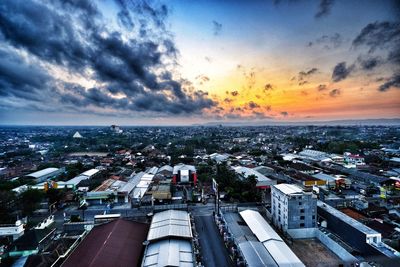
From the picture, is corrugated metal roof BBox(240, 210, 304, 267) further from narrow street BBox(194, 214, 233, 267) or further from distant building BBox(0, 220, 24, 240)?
distant building BBox(0, 220, 24, 240)

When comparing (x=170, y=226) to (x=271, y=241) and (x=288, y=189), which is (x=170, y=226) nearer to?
(x=271, y=241)

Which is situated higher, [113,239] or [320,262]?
[113,239]

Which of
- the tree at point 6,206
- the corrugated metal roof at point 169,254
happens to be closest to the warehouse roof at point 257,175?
the corrugated metal roof at point 169,254

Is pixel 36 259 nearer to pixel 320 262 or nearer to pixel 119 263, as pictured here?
pixel 119 263

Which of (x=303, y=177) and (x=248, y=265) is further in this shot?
(x=303, y=177)

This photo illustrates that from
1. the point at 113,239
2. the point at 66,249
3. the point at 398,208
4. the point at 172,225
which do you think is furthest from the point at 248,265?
the point at 398,208

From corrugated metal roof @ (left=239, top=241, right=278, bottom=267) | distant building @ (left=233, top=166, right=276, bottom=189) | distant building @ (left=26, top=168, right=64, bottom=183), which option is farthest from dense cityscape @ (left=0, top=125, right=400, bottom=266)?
distant building @ (left=26, top=168, right=64, bottom=183)
